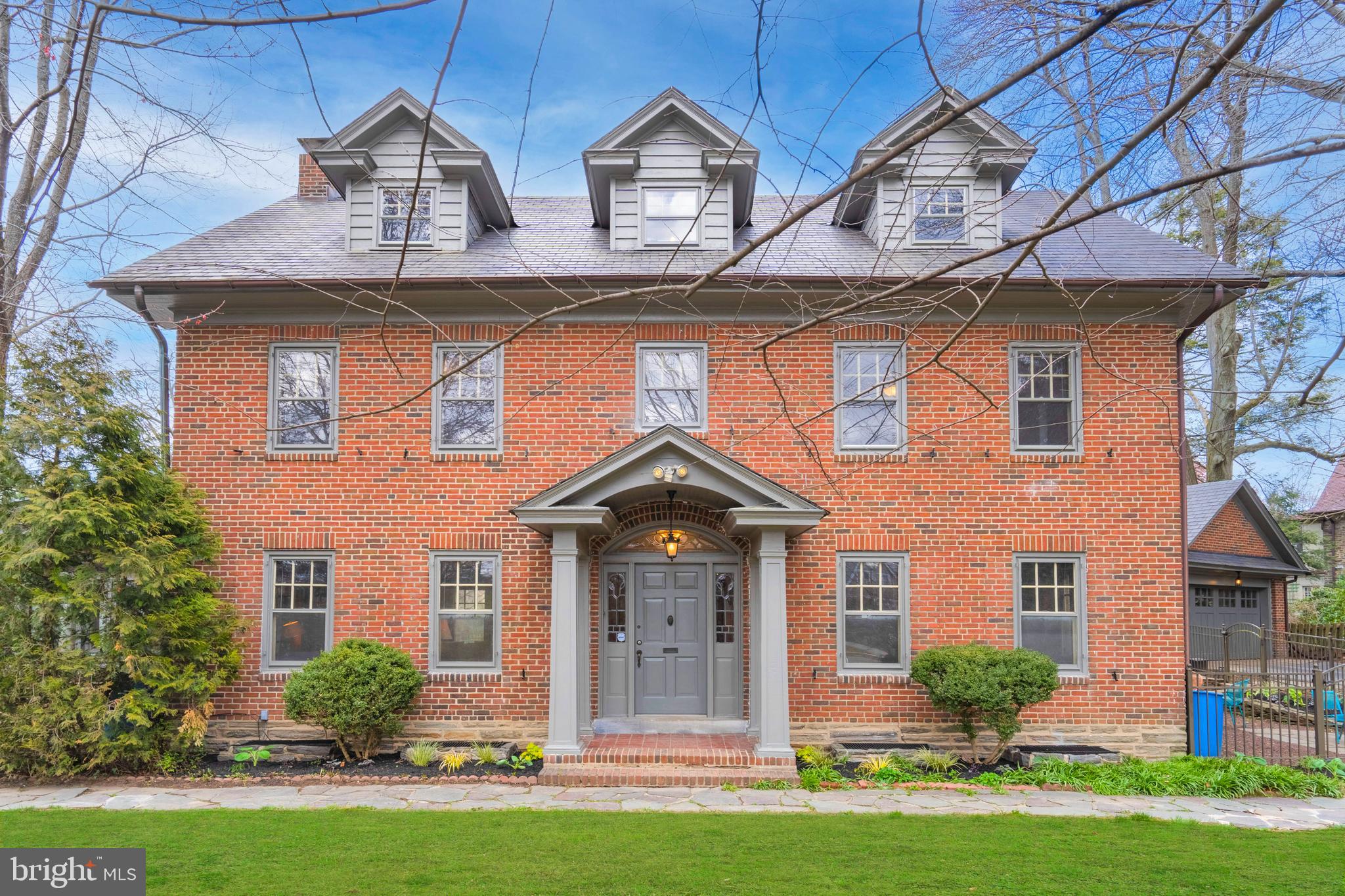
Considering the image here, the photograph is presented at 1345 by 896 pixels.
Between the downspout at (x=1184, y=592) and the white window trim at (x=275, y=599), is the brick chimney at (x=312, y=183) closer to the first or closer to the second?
the white window trim at (x=275, y=599)

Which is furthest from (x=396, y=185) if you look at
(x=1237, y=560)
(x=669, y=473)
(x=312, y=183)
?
(x=1237, y=560)

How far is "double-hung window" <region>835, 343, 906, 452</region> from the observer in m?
11.5

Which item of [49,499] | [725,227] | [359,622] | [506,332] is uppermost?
[725,227]

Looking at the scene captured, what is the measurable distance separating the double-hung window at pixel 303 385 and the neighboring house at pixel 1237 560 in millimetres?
19381

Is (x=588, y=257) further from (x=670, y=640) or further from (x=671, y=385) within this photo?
(x=670, y=640)

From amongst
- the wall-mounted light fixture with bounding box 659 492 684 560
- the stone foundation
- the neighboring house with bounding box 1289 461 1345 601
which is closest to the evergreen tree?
the wall-mounted light fixture with bounding box 659 492 684 560

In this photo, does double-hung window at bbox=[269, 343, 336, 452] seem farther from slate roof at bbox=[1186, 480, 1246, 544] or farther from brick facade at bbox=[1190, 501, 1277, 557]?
brick facade at bbox=[1190, 501, 1277, 557]

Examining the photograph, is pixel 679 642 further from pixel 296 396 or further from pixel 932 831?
pixel 296 396

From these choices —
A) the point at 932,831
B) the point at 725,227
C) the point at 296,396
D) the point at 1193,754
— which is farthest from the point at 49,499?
the point at 1193,754

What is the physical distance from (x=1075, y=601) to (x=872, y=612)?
2.55m

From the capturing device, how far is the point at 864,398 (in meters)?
11.5

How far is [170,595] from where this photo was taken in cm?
1038

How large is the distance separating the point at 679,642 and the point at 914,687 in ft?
9.74

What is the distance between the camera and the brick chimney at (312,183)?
14672 millimetres
